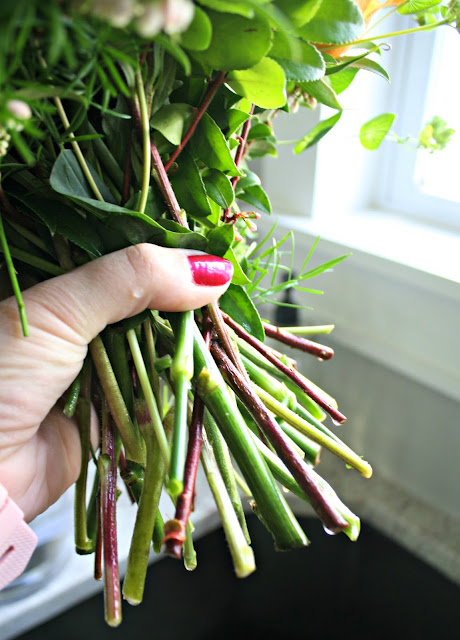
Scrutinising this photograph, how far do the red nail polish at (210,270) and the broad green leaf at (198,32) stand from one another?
0.12 meters

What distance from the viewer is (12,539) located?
320 millimetres

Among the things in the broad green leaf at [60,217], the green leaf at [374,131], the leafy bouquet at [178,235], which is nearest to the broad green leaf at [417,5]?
the leafy bouquet at [178,235]

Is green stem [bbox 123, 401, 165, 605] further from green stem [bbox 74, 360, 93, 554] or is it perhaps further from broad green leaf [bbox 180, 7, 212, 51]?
broad green leaf [bbox 180, 7, 212, 51]

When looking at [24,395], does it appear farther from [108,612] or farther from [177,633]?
[177,633]

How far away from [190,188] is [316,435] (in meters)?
0.15

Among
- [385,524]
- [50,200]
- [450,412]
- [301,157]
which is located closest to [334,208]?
[301,157]

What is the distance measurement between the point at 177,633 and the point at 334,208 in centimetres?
57

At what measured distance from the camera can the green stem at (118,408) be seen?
0.32 m

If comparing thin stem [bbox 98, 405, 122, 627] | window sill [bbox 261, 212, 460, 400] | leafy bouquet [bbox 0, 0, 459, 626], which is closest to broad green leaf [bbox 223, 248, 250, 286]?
leafy bouquet [bbox 0, 0, 459, 626]

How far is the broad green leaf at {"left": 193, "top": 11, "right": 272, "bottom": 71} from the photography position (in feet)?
0.73

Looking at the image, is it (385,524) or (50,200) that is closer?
(50,200)

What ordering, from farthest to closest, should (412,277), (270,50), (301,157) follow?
1. (301,157)
2. (412,277)
3. (270,50)

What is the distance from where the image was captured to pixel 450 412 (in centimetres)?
70

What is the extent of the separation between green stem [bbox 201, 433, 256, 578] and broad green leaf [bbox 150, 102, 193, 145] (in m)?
0.16
